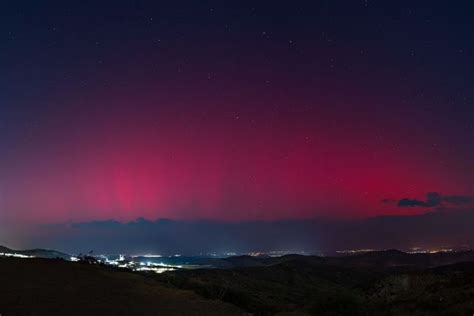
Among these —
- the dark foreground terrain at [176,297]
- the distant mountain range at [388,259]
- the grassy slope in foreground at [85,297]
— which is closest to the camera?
the grassy slope in foreground at [85,297]

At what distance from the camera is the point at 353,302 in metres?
20.5

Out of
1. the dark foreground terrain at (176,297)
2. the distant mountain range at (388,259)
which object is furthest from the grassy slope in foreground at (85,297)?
the distant mountain range at (388,259)

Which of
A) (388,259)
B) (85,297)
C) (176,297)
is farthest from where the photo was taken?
(388,259)

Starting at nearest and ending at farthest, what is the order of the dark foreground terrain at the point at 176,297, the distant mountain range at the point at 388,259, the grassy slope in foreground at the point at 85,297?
the grassy slope in foreground at the point at 85,297 < the dark foreground terrain at the point at 176,297 < the distant mountain range at the point at 388,259

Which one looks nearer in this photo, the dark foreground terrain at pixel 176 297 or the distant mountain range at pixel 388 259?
Answer: the dark foreground terrain at pixel 176 297

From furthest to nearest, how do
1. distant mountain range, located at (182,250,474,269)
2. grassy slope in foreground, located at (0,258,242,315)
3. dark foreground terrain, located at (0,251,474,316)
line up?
distant mountain range, located at (182,250,474,269) < dark foreground terrain, located at (0,251,474,316) < grassy slope in foreground, located at (0,258,242,315)

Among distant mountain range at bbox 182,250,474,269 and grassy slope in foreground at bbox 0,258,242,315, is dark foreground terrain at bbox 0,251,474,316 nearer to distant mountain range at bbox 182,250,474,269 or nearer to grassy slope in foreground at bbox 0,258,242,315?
grassy slope in foreground at bbox 0,258,242,315

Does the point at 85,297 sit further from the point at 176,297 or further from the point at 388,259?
the point at 388,259

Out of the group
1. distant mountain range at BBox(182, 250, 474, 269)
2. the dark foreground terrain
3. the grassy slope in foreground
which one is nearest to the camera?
the grassy slope in foreground

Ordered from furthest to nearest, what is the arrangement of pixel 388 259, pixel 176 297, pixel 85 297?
pixel 388 259 → pixel 176 297 → pixel 85 297

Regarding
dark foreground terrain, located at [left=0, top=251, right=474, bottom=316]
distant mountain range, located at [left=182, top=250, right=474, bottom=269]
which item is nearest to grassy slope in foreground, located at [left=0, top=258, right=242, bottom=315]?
dark foreground terrain, located at [left=0, top=251, right=474, bottom=316]

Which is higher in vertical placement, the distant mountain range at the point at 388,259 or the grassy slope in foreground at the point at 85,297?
the grassy slope in foreground at the point at 85,297

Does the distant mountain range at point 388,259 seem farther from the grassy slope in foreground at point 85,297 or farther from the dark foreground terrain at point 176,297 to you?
the grassy slope in foreground at point 85,297

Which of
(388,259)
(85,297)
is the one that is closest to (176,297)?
(85,297)
